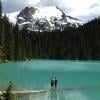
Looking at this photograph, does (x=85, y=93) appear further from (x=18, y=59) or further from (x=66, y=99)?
(x=18, y=59)

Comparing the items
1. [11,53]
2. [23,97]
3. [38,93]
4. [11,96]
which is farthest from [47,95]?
[11,53]

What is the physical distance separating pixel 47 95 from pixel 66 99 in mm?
2584

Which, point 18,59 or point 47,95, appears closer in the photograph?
point 47,95

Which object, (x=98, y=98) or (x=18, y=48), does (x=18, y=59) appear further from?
(x=98, y=98)

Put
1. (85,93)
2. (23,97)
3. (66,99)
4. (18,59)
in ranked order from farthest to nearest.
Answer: (18,59), (85,93), (66,99), (23,97)

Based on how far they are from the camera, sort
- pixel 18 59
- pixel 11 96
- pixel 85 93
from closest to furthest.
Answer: pixel 11 96
pixel 85 93
pixel 18 59

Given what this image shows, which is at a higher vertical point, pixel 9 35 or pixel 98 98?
pixel 9 35

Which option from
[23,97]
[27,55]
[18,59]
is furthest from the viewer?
[27,55]

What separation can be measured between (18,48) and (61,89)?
4802 inches

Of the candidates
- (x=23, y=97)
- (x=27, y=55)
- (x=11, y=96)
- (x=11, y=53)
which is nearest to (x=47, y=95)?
(x=23, y=97)

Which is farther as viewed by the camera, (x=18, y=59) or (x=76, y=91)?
(x=18, y=59)

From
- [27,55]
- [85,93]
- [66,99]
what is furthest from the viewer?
[27,55]

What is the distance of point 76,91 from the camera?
53.9m

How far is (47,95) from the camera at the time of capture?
1906 inches
